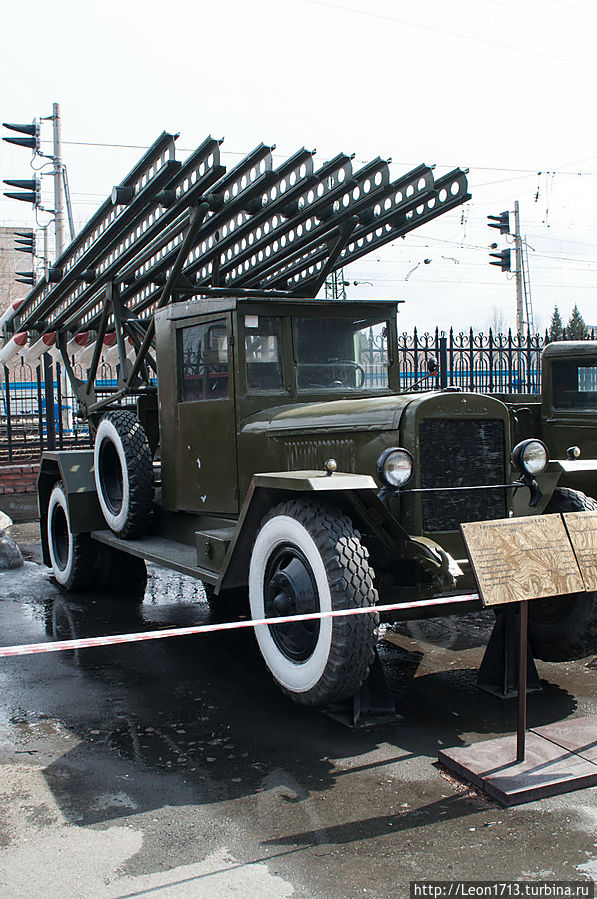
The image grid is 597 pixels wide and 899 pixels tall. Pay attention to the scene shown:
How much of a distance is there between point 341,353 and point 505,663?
7.79ft

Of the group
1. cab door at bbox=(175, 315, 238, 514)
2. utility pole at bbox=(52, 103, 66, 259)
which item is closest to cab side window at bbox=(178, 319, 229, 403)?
cab door at bbox=(175, 315, 238, 514)

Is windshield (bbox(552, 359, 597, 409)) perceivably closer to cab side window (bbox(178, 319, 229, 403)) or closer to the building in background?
cab side window (bbox(178, 319, 229, 403))

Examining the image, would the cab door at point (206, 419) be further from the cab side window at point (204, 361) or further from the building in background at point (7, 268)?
the building in background at point (7, 268)

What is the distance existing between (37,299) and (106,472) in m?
2.77

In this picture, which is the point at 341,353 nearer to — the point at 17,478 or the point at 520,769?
the point at 520,769

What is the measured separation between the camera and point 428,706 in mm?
4445

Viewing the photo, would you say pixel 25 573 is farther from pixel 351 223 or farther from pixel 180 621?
pixel 351 223

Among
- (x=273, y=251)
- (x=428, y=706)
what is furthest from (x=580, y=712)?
(x=273, y=251)

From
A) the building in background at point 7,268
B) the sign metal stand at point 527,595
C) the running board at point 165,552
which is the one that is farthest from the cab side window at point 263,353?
the building in background at point 7,268

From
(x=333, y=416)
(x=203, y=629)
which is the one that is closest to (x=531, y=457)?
(x=333, y=416)

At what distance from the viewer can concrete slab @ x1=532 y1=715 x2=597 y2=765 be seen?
3.74 meters

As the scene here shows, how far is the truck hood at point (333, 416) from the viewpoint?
4.50 metres

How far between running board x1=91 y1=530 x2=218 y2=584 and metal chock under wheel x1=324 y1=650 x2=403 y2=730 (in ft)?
3.52

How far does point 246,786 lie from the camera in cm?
353
